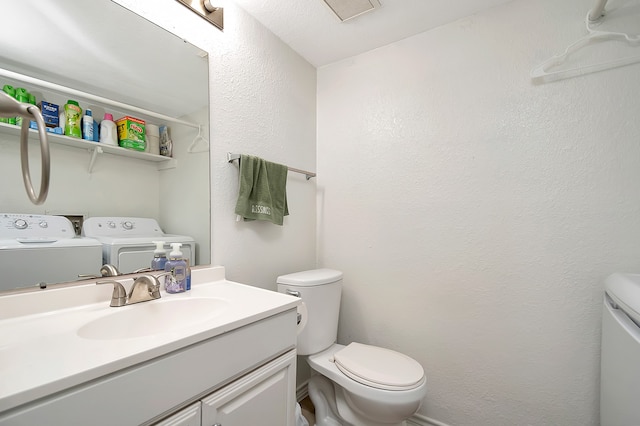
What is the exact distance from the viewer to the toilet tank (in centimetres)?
135

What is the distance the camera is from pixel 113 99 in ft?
3.10

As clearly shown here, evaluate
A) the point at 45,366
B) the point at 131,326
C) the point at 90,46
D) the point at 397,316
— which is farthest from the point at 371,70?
the point at 45,366

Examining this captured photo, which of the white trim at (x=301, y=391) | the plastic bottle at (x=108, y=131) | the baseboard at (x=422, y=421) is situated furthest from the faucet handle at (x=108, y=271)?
the baseboard at (x=422, y=421)

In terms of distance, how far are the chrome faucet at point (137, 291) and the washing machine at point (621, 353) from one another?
4.72 feet

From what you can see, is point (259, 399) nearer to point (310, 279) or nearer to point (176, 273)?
point (176, 273)

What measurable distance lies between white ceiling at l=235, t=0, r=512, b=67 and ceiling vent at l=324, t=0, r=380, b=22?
41 mm

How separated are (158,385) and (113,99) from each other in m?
0.96

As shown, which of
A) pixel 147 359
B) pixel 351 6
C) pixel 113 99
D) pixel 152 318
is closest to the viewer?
pixel 147 359

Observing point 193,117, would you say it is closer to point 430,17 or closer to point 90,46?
point 90,46

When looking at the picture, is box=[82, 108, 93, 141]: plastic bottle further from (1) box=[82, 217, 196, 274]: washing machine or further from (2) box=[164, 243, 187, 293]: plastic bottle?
(2) box=[164, 243, 187, 293]: plastic bottle

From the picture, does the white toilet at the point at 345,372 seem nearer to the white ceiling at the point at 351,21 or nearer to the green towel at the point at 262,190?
the green towel at the point at 262,190

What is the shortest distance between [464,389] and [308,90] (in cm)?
197

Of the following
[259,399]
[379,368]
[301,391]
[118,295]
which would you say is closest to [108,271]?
[118,295]

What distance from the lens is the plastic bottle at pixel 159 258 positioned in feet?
Result: 3.30
